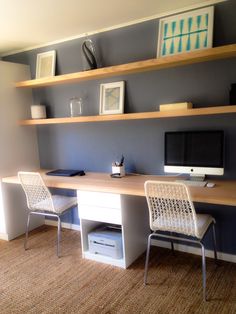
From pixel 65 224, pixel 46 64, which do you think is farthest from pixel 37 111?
pixel 65 224

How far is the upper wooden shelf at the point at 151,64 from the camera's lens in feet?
6.97

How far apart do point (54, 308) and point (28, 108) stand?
231 cm

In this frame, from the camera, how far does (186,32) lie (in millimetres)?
2412

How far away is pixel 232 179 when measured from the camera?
240 cm

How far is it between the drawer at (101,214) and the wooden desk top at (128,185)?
18 centimetres

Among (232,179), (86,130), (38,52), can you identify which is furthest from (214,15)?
(38,52)

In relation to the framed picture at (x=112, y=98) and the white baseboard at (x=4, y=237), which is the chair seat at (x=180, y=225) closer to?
the framed picture at (x=112, y=98)

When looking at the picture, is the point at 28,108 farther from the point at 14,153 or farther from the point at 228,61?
the point at 228,61

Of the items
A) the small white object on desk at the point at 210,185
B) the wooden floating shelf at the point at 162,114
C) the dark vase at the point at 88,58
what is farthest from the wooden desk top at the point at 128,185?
the dark vase at the point at 88,58

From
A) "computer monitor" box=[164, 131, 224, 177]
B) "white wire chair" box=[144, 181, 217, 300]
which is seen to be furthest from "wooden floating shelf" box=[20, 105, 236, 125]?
"white wire chair" box=[144, 181, 217, 300]

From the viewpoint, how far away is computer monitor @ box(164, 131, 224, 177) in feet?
7.57

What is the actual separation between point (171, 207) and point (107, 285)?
33.7 inches

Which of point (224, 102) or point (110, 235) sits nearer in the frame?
point (224, 102)

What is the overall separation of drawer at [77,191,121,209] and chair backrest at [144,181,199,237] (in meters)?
0.39
